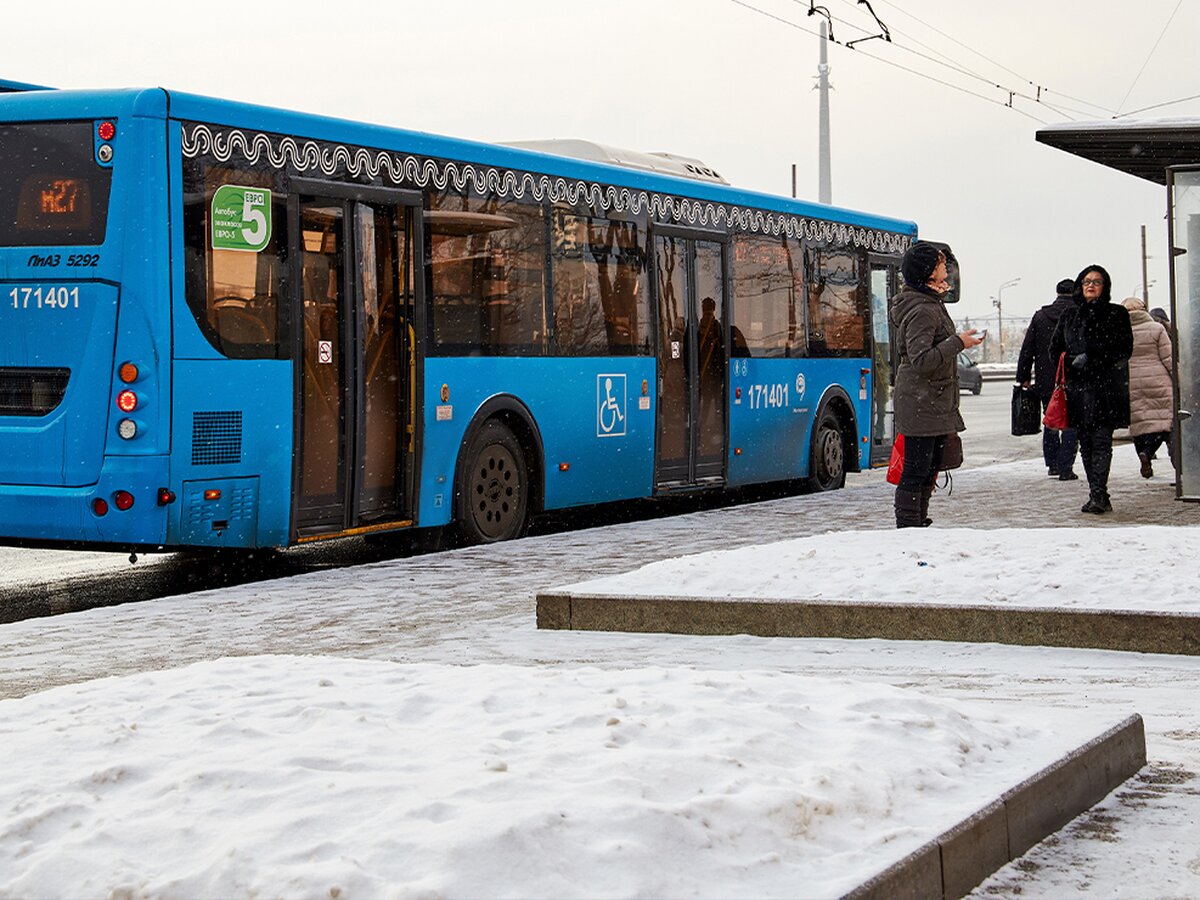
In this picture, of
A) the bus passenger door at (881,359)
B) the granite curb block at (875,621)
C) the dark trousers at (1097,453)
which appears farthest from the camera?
the bus passenger door at (881,359)

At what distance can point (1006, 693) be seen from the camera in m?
7.27

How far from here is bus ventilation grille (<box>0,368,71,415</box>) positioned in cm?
1149

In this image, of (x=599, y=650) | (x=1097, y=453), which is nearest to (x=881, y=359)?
(x=1097, y=453)

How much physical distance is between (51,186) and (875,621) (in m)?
5.83

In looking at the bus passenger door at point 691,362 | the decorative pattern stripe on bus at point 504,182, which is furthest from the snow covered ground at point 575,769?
the bus passenger door at point 691,362

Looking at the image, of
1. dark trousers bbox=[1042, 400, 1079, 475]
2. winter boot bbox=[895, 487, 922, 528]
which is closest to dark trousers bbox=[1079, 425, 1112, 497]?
winter boot bbox=[895, 487, 922, 528]

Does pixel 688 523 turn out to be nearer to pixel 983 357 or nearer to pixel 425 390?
pixel 425 390

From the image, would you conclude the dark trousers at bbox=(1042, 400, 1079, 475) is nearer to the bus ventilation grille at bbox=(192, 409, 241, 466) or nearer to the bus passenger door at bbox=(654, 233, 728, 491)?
the bus passenger door at bbox=(654, 233, 728, 491)

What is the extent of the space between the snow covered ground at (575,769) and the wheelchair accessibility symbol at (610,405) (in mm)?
7449

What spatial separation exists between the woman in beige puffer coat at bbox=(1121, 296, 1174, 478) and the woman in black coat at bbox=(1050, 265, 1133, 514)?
1.80 metres

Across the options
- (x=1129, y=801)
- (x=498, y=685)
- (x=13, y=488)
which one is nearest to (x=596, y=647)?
(x=498, y=685)

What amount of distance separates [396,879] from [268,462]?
336 inches

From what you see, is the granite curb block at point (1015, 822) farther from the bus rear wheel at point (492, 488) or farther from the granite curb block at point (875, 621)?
the bus rear wheel at point (492, 488)

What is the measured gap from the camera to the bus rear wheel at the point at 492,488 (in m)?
14.2
